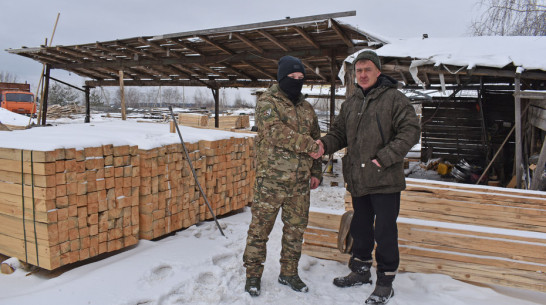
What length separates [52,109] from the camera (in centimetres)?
3122

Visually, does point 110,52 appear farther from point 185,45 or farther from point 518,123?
point 518,123

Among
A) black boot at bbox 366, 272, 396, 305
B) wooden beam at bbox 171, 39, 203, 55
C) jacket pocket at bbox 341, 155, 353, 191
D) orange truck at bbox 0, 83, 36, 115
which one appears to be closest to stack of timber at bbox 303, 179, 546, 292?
black boot at bbox 366, 272, 396, 305

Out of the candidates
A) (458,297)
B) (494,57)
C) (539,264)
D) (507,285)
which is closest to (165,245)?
(458,297)

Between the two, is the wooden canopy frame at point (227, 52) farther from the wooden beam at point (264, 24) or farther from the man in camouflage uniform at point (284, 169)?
the man in camouflage uniform at point (284, 169)

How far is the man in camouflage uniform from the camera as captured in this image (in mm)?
3029

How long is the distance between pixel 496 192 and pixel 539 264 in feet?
2.74

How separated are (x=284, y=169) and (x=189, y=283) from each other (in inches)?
56.5

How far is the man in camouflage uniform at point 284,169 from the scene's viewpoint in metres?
3.03

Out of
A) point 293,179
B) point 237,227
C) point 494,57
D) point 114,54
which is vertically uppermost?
point 114,54

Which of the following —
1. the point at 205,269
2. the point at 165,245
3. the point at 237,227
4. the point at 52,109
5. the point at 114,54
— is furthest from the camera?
the point at 52,109

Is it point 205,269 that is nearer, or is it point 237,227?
point 205,269

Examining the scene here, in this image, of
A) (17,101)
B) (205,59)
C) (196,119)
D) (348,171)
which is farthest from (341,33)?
(17,101)

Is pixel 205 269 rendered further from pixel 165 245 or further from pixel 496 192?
pixel 496 192

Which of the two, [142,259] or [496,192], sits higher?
[496,192]
